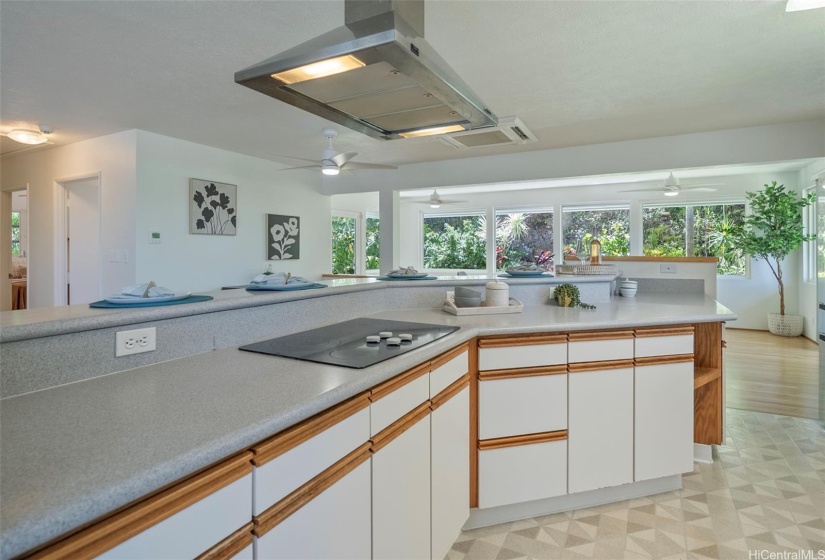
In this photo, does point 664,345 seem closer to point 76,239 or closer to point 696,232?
point 76,239

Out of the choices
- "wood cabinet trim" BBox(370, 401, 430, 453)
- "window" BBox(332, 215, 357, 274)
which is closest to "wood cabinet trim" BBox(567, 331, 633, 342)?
"wood cabinet trim" BBox(370, 401, 430, 453)

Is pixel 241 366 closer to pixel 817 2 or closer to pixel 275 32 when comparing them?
pixel 275 32

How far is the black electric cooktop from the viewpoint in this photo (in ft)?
4.65

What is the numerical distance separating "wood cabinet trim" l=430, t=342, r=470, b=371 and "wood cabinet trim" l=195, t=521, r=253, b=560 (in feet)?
2.80

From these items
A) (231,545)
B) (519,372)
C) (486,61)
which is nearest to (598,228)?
(486,61)

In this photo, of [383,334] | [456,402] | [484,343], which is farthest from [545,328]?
[383,334]

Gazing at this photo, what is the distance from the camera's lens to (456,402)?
181cm

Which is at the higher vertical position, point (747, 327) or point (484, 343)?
point (484, 343)

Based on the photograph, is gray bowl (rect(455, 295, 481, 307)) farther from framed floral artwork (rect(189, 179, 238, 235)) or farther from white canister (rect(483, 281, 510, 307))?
framed floral artwork (rect(189, 179, 238, 235))

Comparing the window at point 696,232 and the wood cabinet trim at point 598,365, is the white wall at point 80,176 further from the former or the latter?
the window at point 696,232

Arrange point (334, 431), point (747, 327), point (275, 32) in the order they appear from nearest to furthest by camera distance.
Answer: point (334, 431) → point (275, 32) → point (747, 327)

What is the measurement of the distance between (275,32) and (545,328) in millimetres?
2127

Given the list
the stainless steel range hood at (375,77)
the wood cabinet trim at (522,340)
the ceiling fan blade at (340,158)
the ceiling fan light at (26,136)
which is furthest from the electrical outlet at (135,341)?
the ceiling fan light at (26,136)

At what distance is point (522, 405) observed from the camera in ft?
6.64
